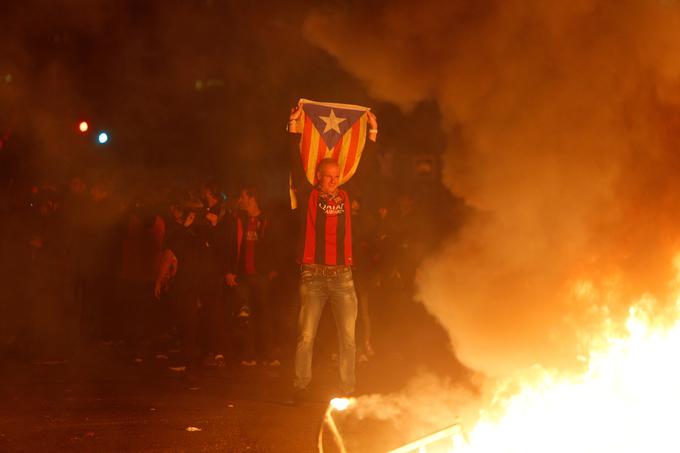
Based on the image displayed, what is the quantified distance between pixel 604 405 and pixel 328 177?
3.06 m

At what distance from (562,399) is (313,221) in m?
2.70

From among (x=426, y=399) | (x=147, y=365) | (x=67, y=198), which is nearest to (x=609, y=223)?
(x=426, y=399)

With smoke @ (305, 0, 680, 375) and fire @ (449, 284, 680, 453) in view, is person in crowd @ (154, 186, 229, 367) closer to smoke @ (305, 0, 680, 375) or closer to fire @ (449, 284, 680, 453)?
smoke @ (305, 0, 680, 375)

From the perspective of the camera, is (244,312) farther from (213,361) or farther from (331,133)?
(331,133)

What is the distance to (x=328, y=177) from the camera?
726 cm

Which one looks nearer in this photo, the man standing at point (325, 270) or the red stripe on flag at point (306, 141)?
the man standing at point (325, 270)

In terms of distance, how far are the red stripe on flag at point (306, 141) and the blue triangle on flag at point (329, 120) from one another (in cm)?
6

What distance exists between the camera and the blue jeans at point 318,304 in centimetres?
715

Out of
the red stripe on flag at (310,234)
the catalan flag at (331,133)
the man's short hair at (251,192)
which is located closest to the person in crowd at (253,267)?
the man's short hair at (251,192)

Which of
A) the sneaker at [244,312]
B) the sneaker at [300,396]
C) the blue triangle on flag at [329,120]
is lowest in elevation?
the sneaker at [300,396]

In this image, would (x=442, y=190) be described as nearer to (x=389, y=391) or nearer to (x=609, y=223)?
(x=389, y=391)

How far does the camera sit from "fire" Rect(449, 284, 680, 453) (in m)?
5.12

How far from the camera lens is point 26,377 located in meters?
8.26

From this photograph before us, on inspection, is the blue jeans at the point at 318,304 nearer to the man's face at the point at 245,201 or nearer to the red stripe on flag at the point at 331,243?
the red stripe on flag at the point at 331,243
